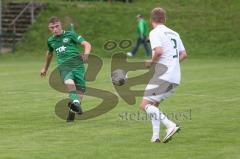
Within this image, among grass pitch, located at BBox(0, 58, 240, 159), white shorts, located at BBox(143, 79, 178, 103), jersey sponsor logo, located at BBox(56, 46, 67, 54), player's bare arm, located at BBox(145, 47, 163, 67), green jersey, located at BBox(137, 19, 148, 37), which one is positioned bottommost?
green jersey, located at BBox(137, 19, 148, 37)

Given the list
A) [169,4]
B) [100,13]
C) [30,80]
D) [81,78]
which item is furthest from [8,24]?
[81,78]

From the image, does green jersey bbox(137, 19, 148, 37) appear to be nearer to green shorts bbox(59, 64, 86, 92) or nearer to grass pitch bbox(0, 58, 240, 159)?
grass pitch bbox(0, 58, 240, 159)

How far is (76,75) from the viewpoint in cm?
1548

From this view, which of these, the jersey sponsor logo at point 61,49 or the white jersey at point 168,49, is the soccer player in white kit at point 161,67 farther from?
the jersey sponsor logo at point 61,49

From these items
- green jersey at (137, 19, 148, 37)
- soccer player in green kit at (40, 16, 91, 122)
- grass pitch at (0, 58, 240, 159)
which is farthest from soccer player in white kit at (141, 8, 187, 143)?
green jersey at (137, 19, 148, 37)

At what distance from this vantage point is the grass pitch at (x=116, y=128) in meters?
11.5

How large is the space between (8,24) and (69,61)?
1105 inches

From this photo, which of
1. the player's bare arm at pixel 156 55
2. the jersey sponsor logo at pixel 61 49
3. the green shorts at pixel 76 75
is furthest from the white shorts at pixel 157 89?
the jersey sponsor logo at pixel 61 49

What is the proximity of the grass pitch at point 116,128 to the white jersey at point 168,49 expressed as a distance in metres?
1.05

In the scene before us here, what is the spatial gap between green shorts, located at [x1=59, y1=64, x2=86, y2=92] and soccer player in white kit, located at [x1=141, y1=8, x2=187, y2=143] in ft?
10.3

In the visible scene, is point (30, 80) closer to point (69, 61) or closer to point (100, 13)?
point (69, 61)

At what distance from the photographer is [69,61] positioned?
50.4ft

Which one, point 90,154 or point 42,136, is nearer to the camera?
point 90,154

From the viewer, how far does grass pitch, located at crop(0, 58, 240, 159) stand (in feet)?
37.6
